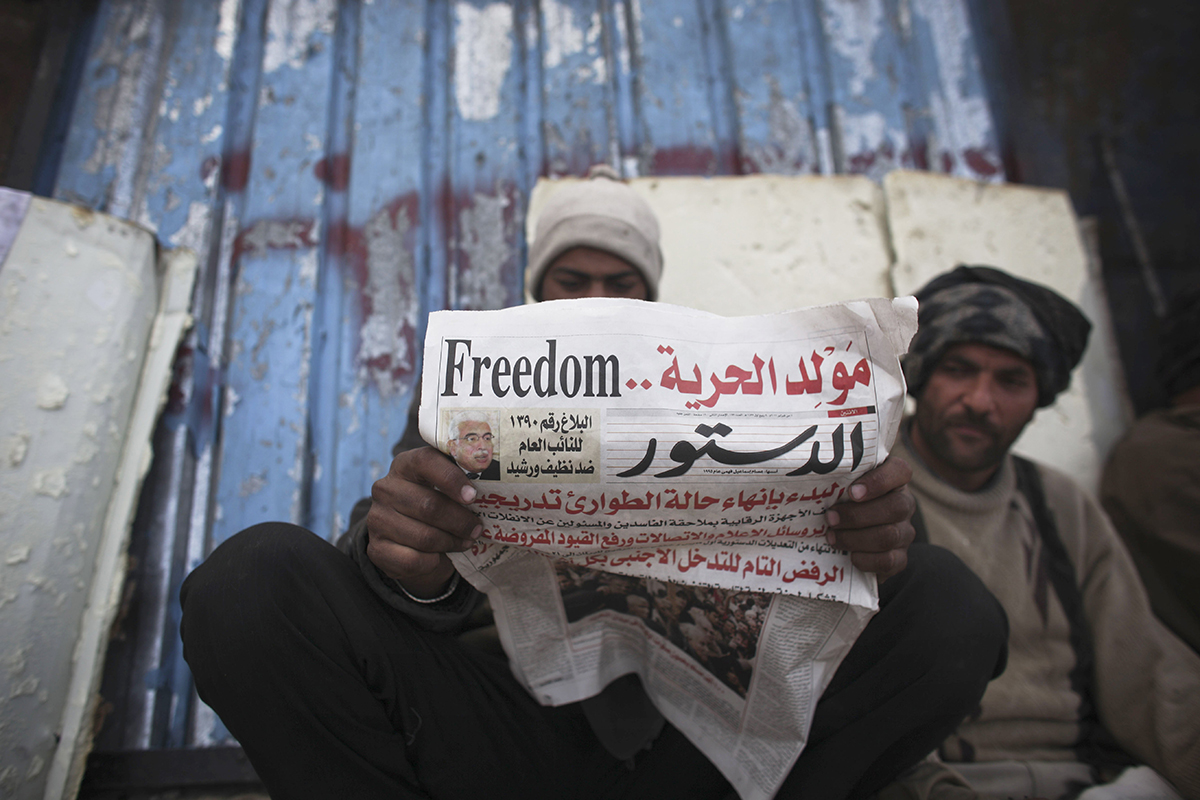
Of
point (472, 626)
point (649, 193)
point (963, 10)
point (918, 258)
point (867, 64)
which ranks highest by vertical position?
point (963, 10)

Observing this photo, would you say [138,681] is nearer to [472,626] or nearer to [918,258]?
[472,626]

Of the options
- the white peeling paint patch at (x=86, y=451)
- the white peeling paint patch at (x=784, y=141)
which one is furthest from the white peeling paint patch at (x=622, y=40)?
the white peeling paint patch at (x=86, y=451)

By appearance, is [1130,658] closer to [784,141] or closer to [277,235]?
[784,141]

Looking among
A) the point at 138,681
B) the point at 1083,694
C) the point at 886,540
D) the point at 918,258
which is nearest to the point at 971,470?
the point at 1083,694

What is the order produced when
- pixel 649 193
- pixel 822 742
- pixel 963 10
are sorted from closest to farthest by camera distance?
pixel 822 742, pixel 649 193, pixel 963 10

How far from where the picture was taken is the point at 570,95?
1.58 metres

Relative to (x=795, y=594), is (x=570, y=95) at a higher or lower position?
higher

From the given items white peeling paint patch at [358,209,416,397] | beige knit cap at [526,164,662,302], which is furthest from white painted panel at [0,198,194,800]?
beige knit cap at [526,164,662,302]

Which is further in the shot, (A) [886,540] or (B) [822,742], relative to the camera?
(B) [822,742]

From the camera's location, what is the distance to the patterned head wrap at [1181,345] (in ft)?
4.90

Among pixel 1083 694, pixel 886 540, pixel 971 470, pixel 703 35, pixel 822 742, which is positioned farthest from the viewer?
pixel 703 35

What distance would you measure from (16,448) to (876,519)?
4.24 feet

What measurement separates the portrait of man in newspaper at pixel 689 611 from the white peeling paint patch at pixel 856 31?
159 centimetres

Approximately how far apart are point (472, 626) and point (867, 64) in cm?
185
